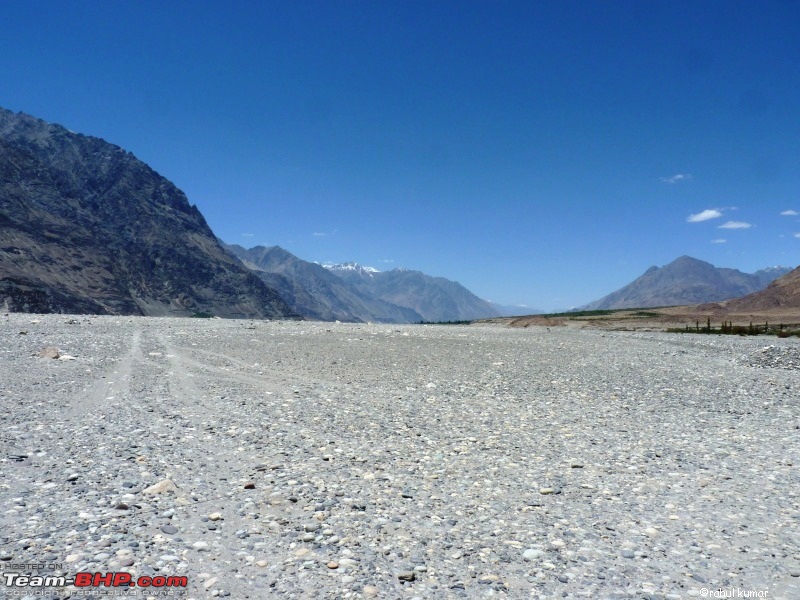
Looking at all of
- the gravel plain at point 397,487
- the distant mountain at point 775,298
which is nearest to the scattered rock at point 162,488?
the gravel plain at point 397,487

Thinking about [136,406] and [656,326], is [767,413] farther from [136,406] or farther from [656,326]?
[656,326]

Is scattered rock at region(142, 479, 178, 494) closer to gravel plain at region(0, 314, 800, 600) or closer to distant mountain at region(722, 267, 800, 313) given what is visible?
gravel plain at region(0, 314, 800, 600)

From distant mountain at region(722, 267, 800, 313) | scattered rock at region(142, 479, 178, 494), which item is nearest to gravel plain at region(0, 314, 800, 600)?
scattered rock at region(142, 479, 178, 494)

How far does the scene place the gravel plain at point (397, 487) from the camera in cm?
591

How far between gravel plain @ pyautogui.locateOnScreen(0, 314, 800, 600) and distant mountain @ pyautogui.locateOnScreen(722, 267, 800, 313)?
143 m

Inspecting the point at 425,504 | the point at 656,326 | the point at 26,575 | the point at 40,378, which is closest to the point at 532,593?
the point at 425,504

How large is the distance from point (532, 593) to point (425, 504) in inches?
98.8

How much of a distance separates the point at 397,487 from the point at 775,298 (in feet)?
546

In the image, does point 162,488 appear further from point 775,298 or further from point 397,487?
point 775,298

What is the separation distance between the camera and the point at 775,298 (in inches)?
5502

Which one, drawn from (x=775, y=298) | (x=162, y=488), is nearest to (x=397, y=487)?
(x=162, y=488)

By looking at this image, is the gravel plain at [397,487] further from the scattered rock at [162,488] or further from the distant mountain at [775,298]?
the distant mountain at [775,298]

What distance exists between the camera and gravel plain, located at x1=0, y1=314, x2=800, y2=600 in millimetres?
5914

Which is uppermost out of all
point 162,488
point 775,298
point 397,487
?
point 775,298
